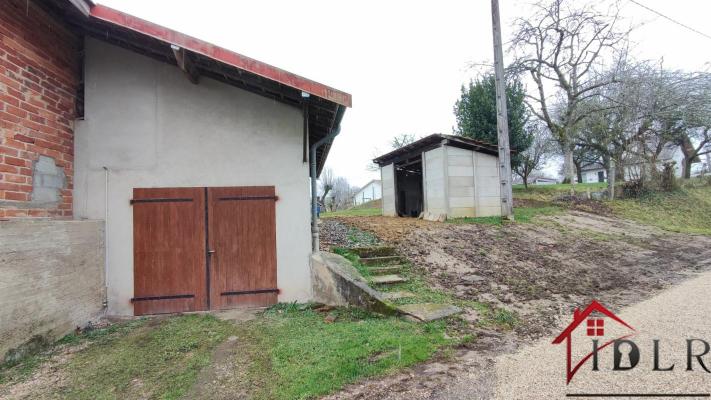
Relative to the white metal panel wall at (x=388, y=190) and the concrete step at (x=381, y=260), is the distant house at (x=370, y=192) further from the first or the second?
the concrete step at (x=381, y=260)

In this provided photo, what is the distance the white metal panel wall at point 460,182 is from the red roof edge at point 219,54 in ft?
23.3

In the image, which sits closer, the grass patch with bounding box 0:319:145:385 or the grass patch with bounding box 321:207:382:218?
the grass patch with bounding box 0:319:145:385

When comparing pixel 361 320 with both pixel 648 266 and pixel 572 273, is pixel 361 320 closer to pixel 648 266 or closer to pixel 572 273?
pixel 572 273

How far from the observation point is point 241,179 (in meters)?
5.06

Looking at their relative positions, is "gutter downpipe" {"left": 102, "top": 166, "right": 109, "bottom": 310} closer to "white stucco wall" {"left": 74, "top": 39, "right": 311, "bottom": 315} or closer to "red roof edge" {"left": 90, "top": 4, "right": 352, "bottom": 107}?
"white stucco wall" {"left": 74, "top": 39, "right": 311, "bottom": 315}

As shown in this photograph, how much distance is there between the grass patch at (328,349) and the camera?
2771 millimetres

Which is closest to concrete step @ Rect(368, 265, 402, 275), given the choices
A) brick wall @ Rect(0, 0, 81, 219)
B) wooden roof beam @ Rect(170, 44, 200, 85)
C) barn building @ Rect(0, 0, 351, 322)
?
barn building @ Rect(0, 0, 351, 322)

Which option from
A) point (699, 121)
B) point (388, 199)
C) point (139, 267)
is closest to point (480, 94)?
point (388, 199)

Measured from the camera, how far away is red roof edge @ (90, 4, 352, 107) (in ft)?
13.5

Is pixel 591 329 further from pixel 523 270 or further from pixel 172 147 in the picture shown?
pixel 172 147

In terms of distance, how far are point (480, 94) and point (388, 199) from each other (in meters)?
6.80

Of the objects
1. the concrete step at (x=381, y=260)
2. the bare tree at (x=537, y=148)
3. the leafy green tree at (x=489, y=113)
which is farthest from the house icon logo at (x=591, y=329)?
the bare tree at (x=537, y=148)

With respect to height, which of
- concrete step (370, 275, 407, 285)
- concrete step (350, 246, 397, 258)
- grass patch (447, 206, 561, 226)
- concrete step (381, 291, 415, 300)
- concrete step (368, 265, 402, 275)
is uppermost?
grass patch (447, 206, 561, 226)

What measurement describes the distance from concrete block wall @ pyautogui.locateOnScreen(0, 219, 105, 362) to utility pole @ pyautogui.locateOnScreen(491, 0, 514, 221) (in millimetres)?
9992
